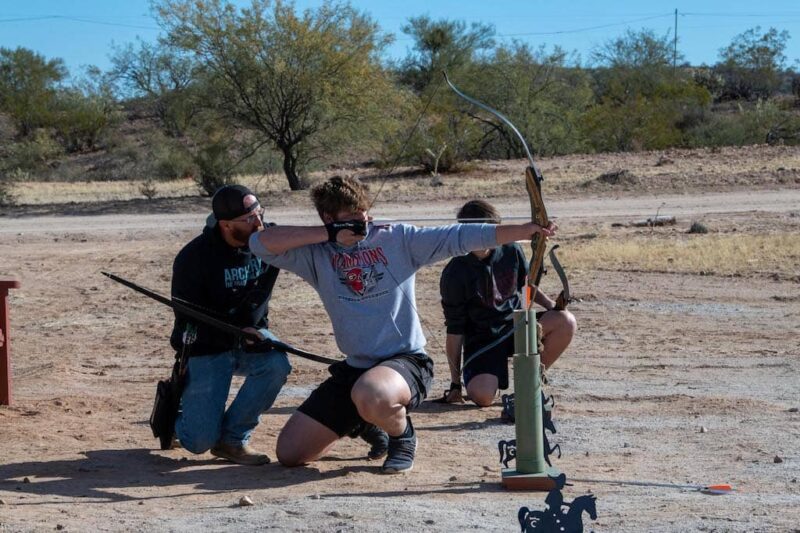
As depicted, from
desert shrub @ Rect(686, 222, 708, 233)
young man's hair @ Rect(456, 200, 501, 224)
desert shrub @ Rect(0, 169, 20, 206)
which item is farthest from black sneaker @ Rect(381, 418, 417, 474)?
desert shrub @ Rect(0, 169, 20, 206)

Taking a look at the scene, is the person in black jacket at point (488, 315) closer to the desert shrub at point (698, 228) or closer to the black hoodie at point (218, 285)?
the black hoodie at point (218, 285)

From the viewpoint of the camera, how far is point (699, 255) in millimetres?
13828

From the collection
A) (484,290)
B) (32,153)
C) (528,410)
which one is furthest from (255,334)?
(32,153)

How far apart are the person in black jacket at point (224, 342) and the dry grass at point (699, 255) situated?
7.74 metres

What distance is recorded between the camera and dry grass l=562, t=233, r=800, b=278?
518 inches

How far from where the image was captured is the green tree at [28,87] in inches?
1970

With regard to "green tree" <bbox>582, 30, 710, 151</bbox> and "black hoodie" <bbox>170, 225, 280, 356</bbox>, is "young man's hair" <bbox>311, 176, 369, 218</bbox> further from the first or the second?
"green tree" <bbox>582, 30, 710, 151</bbox>

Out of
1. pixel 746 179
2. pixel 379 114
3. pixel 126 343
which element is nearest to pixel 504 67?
pixel 379 114

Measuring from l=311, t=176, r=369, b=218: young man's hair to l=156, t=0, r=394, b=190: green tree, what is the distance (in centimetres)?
1880

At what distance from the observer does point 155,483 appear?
5.92 m

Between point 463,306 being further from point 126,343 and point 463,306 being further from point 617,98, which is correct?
point 617,98

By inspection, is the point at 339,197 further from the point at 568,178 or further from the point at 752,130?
the point at 752,130

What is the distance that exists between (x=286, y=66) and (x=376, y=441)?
1898cm

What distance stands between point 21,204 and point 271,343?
21328mm
